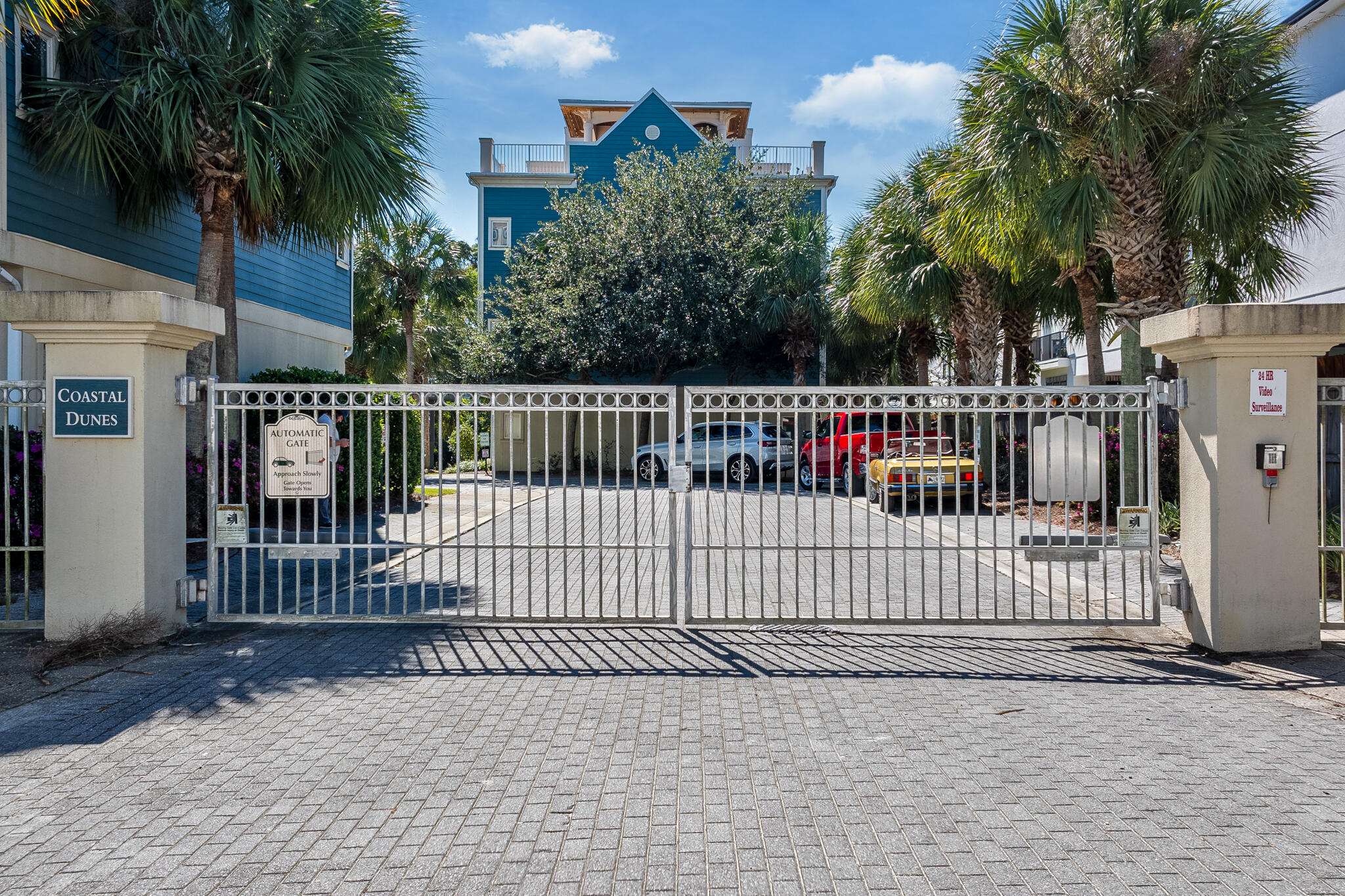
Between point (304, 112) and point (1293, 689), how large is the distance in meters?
11.8

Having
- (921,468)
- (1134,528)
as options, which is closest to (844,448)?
(1134,528)

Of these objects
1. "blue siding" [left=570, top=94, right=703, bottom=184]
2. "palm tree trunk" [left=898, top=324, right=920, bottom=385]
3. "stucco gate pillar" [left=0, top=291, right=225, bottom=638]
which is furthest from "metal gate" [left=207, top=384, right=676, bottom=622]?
"blue siding" [left=570, top=94, right=703, bottom=184]

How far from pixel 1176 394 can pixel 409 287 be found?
2986cm

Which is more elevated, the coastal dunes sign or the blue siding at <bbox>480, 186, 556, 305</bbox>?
the blue siding at <bbox>480, 186, 556, 305</bbox>

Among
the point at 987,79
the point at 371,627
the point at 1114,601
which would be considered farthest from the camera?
the point at 987,79

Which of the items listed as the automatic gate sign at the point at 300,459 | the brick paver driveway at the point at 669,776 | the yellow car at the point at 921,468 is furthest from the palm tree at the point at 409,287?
the brick paver driveway at the point at 669,776

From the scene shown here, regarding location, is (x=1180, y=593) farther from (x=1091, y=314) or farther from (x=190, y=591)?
(x=1091, y=314)

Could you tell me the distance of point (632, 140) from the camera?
30734mm

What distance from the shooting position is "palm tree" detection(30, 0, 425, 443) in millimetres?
10680

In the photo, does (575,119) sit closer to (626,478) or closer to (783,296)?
(783,296)

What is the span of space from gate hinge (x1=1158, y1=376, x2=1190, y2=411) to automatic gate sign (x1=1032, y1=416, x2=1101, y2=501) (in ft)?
1.73

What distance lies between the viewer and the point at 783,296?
26891mm

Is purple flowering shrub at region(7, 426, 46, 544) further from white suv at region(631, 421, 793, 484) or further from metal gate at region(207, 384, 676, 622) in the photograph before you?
white suv at region(631, 421, 793, 484)

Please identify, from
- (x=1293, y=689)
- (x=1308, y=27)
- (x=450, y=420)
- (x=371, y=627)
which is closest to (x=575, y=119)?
(x=450, y=420)
